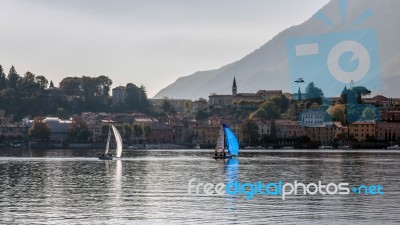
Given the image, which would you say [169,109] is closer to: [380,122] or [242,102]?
[242,102]

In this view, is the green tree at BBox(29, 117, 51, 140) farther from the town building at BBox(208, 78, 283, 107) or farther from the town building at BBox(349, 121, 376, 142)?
the town building at BBox(208, 78, 283, 107)

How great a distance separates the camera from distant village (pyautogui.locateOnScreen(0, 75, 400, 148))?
14125 centimetres

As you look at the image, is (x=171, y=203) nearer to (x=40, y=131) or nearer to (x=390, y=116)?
(x=40, y=131)

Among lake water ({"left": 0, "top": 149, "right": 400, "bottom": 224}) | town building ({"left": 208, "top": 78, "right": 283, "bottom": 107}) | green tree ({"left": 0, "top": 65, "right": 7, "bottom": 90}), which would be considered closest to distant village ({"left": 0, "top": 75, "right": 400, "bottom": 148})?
green tree ({"left": 0, "top": 65, "right": 7, "bottom": 90})

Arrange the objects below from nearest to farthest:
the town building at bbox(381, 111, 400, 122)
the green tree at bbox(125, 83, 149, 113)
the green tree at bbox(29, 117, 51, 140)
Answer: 1. the green tree at bbox(29, 117, 51, 140)
2. the town building at bbox(381, 111, 400, 122)
3. the green tree at bbox(125, 83, 149, 113)

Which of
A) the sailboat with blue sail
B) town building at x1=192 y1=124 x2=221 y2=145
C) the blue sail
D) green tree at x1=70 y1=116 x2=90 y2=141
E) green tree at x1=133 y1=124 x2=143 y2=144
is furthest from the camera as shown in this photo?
town building at x1=192 y1=124 x2=221 y2=145

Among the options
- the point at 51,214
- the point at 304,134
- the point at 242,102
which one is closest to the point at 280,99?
the point at 242,102

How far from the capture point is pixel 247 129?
473ft

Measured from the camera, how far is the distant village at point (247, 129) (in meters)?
141

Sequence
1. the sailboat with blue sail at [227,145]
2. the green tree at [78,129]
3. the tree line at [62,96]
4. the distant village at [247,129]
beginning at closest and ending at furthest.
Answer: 1. the sailboat with blue sail at [227,145]
2. the distant village at [247,129]
3. the green tree at [78,129]
4. the tree line at [62,96]

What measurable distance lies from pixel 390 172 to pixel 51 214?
2787cm

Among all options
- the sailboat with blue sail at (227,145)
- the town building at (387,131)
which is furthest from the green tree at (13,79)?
the sailboat with blue sail at (227,145)

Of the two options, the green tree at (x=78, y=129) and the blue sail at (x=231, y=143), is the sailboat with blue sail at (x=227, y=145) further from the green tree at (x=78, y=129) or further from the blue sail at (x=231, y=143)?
the green tree at (x=78, y=129)

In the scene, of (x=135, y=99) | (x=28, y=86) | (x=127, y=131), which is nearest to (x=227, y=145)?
(x=127, y=131)
